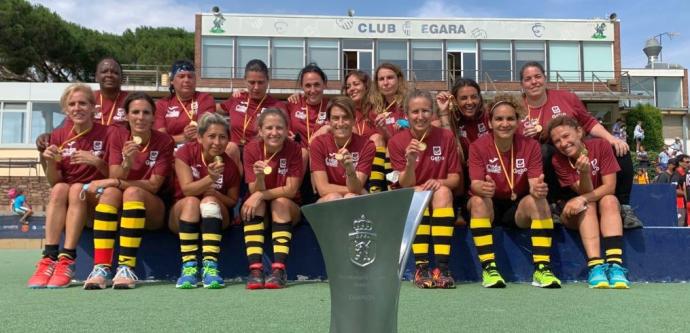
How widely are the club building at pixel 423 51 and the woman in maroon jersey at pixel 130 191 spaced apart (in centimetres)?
1925

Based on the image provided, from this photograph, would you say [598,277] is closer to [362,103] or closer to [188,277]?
[362,103]

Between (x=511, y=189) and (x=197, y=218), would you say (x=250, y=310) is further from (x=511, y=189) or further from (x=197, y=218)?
(x=511, y=189)

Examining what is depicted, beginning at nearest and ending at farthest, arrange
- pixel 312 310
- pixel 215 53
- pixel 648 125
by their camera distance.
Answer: pixel 312 310
pixel 215 53
pixel 648 125

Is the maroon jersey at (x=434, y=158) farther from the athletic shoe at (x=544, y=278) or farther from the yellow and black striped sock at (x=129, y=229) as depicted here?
the yellow and black striped sock at (x=129, y=229)

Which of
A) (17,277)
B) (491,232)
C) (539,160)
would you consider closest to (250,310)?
(491,232)

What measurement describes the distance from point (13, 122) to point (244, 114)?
21158mm

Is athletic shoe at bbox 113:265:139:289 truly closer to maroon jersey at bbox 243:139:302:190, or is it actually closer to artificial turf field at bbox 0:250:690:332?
artificial turf field at bbox 0:250:690:332

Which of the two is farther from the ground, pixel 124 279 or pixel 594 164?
pixel 594 164

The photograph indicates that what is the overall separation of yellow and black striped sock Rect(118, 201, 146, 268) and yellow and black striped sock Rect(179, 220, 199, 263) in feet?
1.00

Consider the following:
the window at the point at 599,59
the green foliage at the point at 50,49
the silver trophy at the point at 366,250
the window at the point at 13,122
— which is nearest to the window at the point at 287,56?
the window at the point at 13,122

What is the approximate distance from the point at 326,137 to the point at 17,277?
2.97 m

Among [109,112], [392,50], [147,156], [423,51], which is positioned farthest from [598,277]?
[423,51]

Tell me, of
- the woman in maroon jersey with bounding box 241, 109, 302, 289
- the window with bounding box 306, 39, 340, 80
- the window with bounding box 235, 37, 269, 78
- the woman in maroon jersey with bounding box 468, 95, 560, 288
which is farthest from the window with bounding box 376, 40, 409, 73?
the woman in maroon jersey with bounding box 241, 109, 302, 289

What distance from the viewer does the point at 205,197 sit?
12.7 feet
